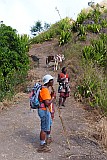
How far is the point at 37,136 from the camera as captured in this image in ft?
26.8

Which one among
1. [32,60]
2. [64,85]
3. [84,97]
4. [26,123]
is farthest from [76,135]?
[32,60]

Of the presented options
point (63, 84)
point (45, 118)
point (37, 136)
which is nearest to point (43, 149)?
point (45, 118)

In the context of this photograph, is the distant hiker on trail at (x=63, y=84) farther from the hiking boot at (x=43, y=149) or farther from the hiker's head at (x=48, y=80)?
the hiker's head at (x=48, y=80)

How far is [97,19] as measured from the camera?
2558 cm

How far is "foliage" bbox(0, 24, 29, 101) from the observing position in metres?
12.7

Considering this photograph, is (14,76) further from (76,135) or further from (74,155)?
(74,155)

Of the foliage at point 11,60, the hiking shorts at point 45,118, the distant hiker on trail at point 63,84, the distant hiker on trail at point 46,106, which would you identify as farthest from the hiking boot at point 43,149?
the foliage at point 11,60

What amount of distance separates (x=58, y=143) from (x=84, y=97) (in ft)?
15.9

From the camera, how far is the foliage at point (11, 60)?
12695 mm

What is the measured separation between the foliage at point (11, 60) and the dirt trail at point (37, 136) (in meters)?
1.21

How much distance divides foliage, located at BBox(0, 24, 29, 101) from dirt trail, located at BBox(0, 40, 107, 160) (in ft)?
3.97

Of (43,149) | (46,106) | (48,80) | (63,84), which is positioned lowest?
(43,149)

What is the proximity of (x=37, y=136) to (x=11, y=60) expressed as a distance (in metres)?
5.44

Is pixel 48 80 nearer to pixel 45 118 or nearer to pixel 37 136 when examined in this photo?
pixel 45 118
